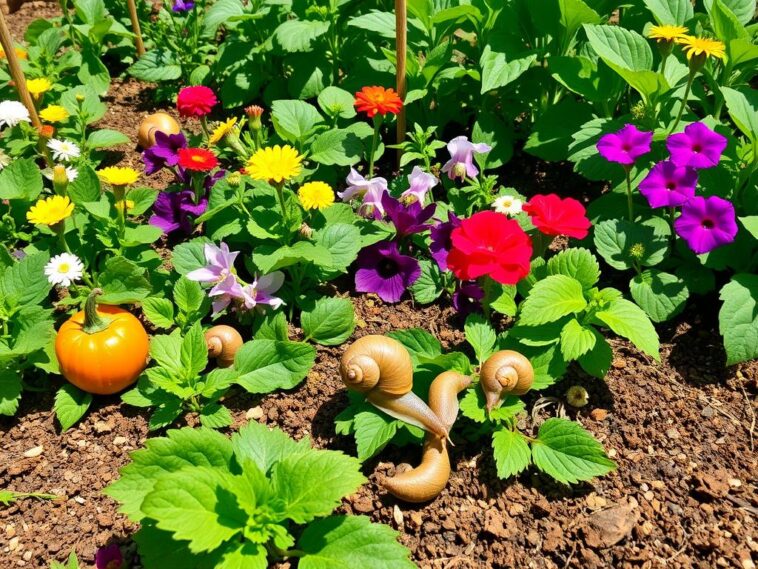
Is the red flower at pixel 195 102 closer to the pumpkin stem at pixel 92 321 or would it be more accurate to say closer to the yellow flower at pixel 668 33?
the pumpkin stem at pixel 92 321

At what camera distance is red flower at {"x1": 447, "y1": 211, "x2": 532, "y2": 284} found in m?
2.20

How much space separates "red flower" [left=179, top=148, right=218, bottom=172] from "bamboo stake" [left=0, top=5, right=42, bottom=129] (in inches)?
43.3

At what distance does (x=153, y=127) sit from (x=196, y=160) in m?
0.88

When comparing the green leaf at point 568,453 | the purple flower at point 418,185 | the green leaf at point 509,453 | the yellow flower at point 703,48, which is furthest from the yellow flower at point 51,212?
the yellow flower at point 703,48

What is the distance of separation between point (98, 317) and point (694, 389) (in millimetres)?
2191

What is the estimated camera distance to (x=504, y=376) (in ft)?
7.00

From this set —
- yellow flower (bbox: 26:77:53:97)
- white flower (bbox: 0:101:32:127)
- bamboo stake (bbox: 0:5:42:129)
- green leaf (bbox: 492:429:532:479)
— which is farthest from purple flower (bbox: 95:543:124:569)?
yellow flower (bbox: 26:77:53:97)

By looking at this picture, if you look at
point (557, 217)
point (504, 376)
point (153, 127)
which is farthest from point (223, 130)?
point (504, 376)

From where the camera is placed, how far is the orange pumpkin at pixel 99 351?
240 centimetres

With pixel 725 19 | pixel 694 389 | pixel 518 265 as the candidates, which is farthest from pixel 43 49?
pixel 694 389

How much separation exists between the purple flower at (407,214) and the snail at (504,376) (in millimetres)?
797

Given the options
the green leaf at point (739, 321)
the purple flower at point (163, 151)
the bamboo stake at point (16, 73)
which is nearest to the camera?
the green leaf at point (739, 321)

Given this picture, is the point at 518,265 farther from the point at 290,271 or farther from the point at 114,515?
the point at 114,515

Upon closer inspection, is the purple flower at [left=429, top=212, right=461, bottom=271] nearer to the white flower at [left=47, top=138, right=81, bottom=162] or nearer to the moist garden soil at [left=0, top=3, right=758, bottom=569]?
the moist garden soil at [left=0, top=3, right=758, bottom=569]
